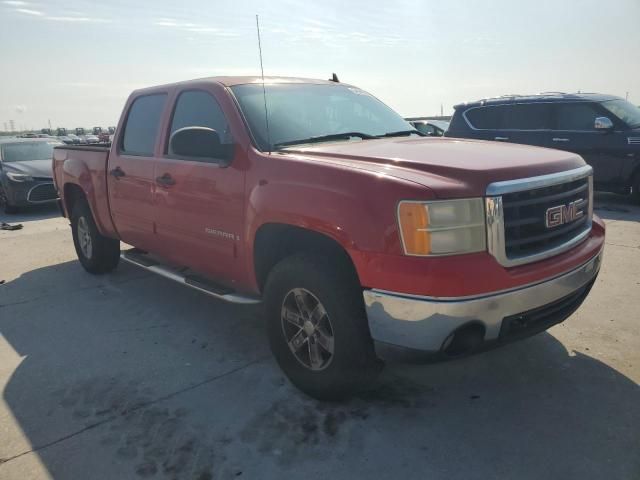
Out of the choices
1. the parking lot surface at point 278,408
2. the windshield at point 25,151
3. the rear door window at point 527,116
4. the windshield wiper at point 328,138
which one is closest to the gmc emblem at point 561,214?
the parking lot surface at point 278,408

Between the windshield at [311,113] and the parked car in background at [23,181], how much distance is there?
846 cm

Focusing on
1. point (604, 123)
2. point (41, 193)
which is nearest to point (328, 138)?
point (604, 123)

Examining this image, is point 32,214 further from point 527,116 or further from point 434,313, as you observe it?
point 434,313

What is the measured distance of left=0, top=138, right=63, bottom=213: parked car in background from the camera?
10508 mm

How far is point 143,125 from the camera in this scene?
183 inches

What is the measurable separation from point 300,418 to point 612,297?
3069 mm

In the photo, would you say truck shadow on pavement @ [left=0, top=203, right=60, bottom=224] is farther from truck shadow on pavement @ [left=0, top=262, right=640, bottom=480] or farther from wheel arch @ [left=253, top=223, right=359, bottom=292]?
wheel arch @ [left=253, top=223, right=359, bottom=292]

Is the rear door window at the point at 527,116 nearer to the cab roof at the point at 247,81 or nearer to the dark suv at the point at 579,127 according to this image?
the dark suv at the point at 579,127

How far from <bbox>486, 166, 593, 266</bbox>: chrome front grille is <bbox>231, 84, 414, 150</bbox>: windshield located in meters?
1.45

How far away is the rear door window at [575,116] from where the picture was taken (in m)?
9.00

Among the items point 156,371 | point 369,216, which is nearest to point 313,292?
point 369,216

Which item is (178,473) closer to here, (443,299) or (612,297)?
(443,299)

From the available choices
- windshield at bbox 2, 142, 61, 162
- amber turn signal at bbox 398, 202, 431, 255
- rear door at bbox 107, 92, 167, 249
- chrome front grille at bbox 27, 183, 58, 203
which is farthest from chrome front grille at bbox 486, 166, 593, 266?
windshield at bbox 2, 142, 61, 162

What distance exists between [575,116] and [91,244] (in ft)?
26.5
